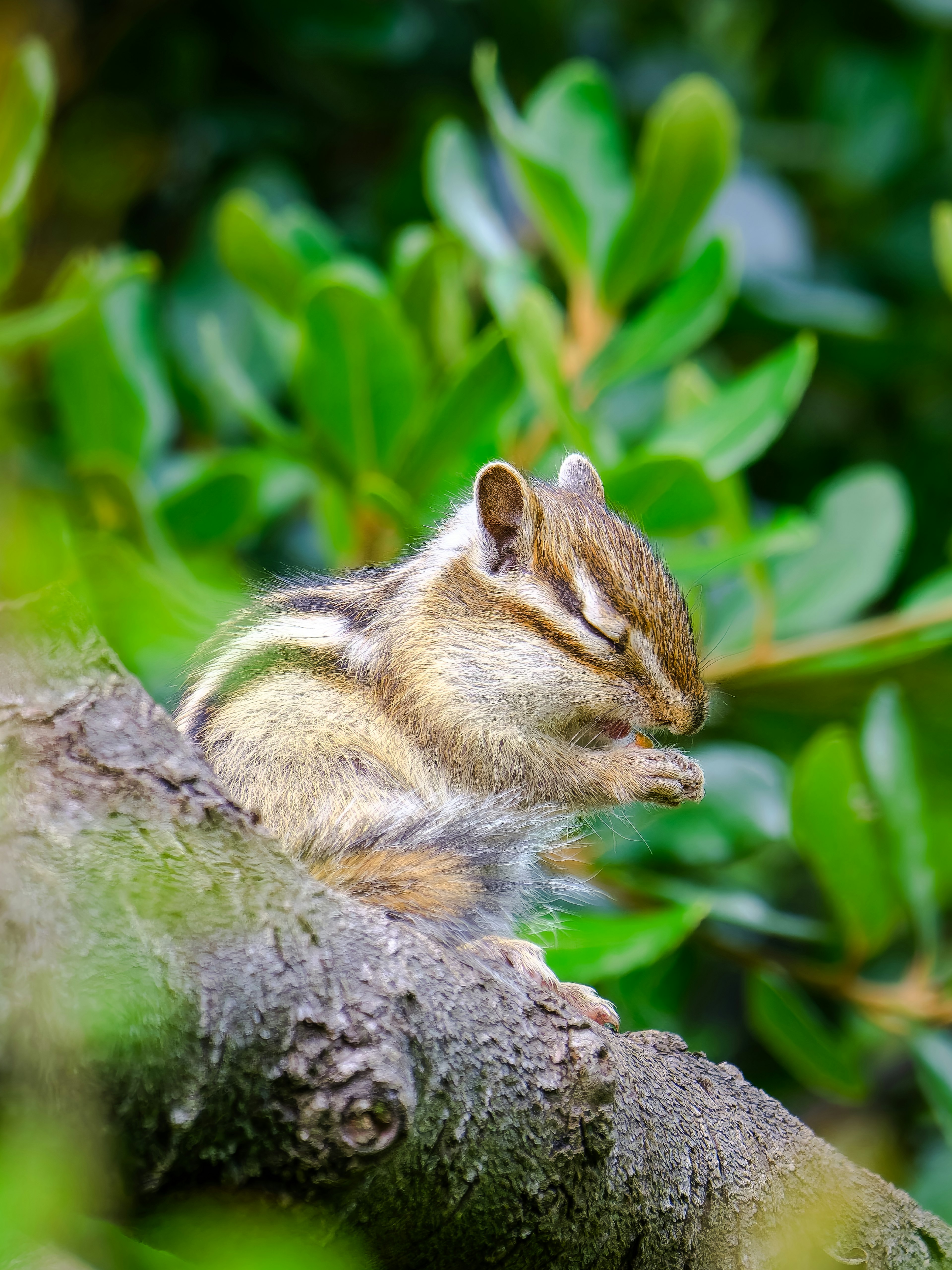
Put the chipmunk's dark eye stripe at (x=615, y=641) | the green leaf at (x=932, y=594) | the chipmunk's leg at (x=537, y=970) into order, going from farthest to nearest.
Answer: the green leaf at (x=932, y=594)
the chipmunk's dark eye stripe at (x=615, y=641)
the chipmunk's leg at (x=537, y=970)

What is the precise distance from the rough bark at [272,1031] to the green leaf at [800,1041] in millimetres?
1032

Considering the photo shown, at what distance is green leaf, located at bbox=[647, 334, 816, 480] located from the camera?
Result: 207cm

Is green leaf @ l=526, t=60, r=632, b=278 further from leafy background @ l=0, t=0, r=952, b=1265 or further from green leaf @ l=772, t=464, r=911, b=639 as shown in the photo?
green leaf @ l=772, t=464, r=911, b=639

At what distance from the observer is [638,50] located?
3.46 metres

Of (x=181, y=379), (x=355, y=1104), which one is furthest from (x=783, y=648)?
(x=355, y=1104)

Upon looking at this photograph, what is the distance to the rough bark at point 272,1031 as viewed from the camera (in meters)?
Result: 0.68

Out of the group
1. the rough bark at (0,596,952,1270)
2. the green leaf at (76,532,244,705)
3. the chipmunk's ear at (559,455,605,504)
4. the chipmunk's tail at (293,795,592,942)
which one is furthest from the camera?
the chipmunk's ear at (559,455,605,504)

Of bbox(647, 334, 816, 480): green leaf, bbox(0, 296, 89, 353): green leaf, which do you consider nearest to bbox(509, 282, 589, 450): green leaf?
bbox(647, 334, 816, 480): green leaf

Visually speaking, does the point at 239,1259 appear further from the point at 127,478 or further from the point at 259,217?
the point at 259,217

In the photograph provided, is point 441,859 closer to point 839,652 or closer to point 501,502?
point 501,502

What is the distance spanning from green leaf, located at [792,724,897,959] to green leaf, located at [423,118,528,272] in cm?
102

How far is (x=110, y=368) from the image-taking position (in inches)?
85.7

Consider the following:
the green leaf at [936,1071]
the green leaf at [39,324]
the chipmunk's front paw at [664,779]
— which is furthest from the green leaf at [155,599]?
the green leaf at [936,1071]

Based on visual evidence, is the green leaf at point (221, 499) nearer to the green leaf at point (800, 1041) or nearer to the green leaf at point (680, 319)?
the green leaf at point (680, 319)
